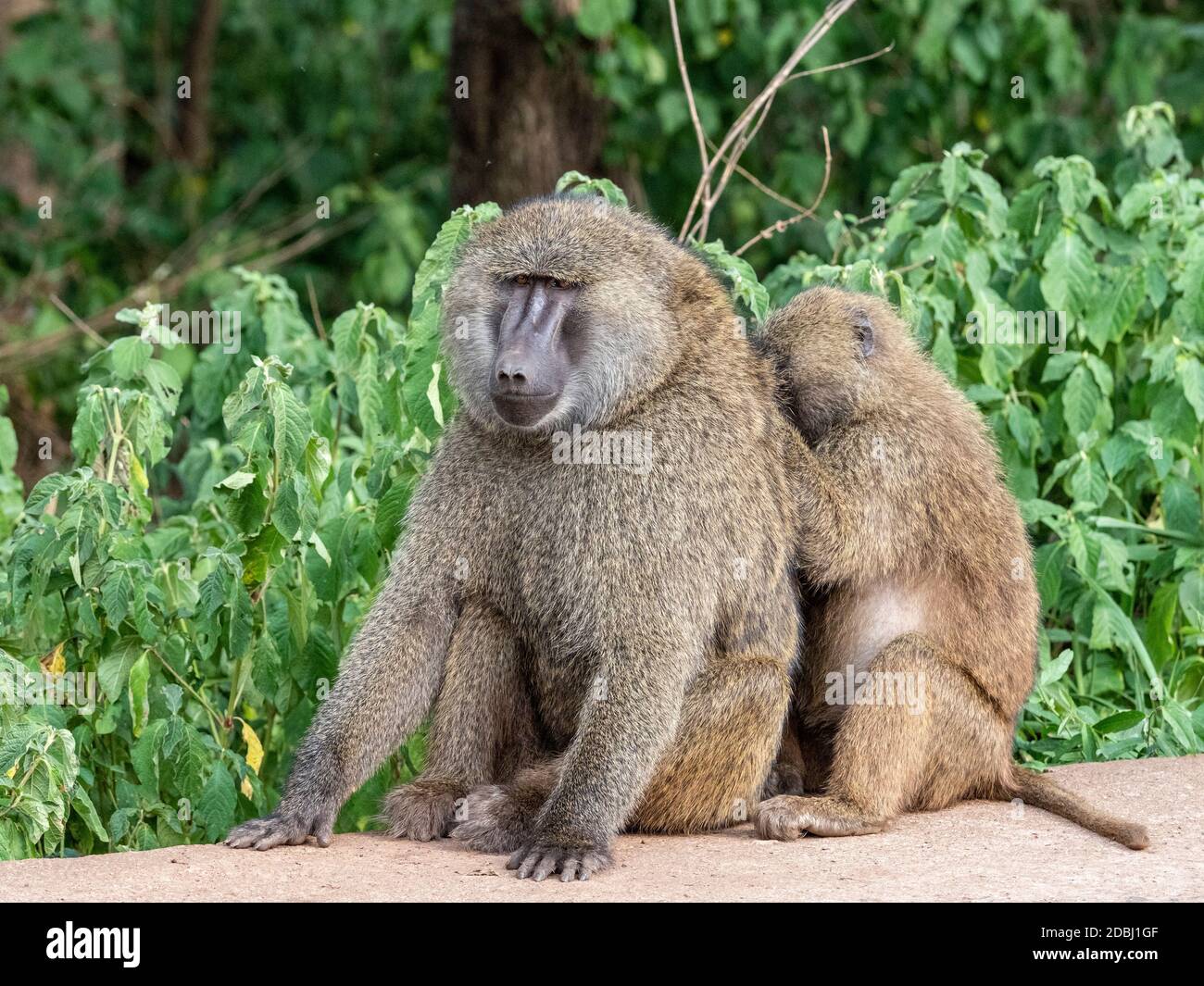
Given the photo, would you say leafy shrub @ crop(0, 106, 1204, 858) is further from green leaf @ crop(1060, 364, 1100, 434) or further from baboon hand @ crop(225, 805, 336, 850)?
baboon hand @ crop(225, 805, 336, 850)

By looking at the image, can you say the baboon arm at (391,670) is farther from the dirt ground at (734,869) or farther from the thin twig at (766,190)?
the thin twig at (766,190)

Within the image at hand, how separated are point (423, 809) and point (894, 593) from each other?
3.81 ft

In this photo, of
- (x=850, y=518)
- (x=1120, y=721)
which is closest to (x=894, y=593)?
(x=850, y=518)

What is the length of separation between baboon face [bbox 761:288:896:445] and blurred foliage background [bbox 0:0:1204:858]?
458mm

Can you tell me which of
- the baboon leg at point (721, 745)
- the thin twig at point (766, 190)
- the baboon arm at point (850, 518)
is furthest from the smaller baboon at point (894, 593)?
the thin twig at point (766, 190)

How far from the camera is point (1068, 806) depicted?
378 centimetres

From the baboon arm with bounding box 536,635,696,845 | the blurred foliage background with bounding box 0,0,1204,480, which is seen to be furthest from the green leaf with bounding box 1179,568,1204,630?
the blurred foliage background with bounding box 0,0,1204,480

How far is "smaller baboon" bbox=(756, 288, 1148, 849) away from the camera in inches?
148

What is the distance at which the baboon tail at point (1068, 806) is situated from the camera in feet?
11.7

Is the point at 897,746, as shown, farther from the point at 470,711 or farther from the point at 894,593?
the point at 470,711

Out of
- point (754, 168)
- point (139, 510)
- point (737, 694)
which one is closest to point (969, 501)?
point (737, 694)

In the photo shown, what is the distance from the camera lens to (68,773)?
367 cm

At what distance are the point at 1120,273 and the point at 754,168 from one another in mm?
3890

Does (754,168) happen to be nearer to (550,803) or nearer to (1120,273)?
(1120,273)
